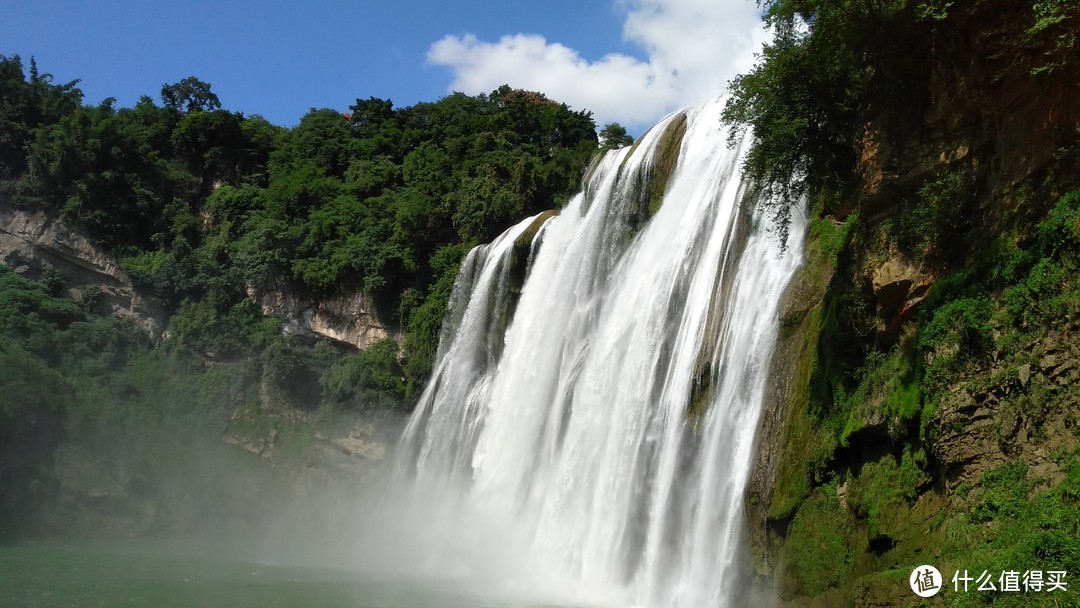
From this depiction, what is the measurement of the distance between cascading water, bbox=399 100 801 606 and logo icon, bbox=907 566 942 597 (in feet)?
12.7

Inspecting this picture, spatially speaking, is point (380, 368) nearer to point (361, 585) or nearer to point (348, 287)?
point (348, 287)

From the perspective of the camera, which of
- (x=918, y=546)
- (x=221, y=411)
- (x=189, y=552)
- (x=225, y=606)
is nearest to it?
(x=918, y=546)

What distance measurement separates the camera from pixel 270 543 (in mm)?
28734

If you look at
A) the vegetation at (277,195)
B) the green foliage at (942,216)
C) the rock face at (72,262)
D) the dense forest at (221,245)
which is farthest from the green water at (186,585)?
the rock face at (72,262)

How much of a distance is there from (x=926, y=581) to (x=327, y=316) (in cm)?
2821

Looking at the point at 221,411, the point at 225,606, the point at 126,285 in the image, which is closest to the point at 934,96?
the point at 225,606

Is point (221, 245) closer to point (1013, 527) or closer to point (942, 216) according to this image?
point (942, 216)

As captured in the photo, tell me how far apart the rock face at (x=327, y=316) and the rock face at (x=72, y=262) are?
16.0 feet

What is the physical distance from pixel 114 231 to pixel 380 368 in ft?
48.4

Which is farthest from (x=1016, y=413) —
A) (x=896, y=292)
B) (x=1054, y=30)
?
(x=1054, y=30)

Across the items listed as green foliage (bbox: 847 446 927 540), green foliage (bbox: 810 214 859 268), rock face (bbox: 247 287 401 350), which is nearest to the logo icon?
green foliage (bbox: 847 446 927 540)

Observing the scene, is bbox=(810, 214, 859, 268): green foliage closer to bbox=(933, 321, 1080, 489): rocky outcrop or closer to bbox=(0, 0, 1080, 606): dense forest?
bbox=(0, 0, 1080, 606): dense forest

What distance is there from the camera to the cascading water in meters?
13.9

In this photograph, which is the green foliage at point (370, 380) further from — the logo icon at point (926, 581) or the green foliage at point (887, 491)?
the logo icon at point (926, 581)
